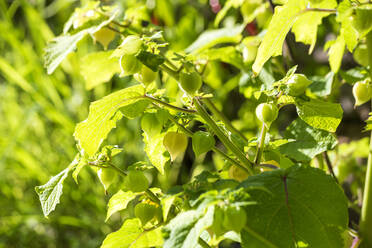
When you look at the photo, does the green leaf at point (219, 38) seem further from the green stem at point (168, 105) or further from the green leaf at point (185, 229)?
the green leaf at point (185, 229)

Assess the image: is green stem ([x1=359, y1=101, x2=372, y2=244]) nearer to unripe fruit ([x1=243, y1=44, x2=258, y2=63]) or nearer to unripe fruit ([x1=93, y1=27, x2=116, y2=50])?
unripe fruit ([x1=243, y1=44, x2=258, y2=63])

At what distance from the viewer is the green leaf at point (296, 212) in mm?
416

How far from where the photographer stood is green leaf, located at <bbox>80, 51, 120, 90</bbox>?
0.73 m

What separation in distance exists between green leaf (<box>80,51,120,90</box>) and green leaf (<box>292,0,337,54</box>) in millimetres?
304

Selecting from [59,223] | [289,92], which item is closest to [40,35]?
[59,223]

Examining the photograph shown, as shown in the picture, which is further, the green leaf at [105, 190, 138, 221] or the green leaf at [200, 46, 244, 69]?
the green leaf at [200, 46, 244, 69]

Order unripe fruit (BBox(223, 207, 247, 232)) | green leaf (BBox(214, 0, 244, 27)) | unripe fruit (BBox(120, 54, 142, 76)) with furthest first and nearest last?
green leaf (BBox(214, 0, 244, 27)) → unripe fruit (BBox(120, 54, 142, 76)) → unripe fruit (BBox(223, 207, 247, 232))

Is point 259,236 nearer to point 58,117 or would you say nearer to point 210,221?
point 210,221

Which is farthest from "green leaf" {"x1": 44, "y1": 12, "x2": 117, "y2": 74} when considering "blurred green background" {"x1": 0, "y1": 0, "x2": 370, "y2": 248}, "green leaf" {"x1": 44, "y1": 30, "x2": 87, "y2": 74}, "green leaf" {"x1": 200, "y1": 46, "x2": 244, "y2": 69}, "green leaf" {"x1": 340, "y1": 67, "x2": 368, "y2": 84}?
"blurred green background" {"x1": 0, "y1": 0, "x2": 370, "y2": 248}

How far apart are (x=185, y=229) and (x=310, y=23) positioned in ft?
1.31

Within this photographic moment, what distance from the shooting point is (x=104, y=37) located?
2.25ft

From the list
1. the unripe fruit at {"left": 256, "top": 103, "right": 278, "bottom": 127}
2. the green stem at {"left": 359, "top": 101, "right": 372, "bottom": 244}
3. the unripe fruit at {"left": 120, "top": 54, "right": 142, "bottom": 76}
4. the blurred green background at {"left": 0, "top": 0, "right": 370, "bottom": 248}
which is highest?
the unripe fruit at {"left": 120, "top": 54, "right": 142, "bottom": 76}

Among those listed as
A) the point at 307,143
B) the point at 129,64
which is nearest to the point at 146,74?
the point at 129,64

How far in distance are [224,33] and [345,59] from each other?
81cm
